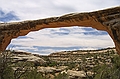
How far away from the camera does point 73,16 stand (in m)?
11.6

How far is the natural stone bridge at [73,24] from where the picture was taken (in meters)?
10.6

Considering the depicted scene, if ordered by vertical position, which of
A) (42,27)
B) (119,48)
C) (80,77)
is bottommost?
(80,77)

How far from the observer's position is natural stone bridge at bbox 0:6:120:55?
10.6 m

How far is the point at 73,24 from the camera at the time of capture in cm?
1220

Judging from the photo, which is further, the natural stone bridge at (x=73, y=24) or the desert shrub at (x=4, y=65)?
the desert shrub at (x=4, y=65)

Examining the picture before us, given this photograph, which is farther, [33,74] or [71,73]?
[71,73]

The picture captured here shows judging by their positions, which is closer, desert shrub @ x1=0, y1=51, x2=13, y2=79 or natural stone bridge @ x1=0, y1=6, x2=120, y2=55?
natural stone bridge @ x1=0, y1=6, x2=120, y2=55

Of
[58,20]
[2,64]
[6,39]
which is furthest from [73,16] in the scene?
[2,64]

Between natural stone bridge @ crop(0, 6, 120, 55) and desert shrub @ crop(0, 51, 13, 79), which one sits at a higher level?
natural stone bridge @ crop(0, 6, 120, 55)

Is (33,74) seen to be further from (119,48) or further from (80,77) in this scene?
(119,48)

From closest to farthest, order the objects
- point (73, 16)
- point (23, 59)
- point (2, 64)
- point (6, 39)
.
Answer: point (73, 16) < point (6, 39) < point (2, 64) < point (23, 59)

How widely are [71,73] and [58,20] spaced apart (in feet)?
69.4

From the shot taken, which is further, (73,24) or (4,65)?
(4,65)

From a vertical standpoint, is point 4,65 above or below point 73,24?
below
